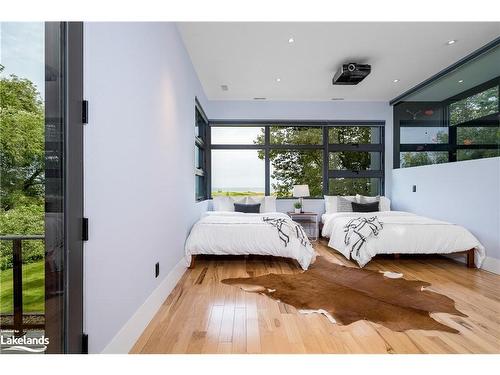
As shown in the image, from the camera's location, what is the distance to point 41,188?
1165mm

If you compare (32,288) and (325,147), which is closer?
(32,288)

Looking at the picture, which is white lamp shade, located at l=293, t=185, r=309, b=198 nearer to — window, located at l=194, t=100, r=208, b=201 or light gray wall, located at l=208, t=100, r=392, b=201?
light gray wall, located at l=208, t=100, r=392, b=201

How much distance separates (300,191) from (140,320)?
3.98 metres

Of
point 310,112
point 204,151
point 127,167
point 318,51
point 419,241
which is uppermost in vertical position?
point 318,51

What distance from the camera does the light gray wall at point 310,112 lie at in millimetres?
5723

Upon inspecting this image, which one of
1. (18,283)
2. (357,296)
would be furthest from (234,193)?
(18,283)

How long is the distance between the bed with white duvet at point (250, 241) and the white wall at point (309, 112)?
2169 mm

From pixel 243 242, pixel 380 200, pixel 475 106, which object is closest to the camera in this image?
pixel 243 242

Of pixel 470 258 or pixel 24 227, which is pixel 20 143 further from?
pixel 470 258

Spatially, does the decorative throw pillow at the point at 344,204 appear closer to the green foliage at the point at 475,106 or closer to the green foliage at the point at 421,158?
the green foliage at the point at 421,158

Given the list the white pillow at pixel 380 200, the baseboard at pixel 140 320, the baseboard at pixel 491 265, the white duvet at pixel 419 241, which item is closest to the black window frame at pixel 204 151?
the baseboard at pixel 140 320

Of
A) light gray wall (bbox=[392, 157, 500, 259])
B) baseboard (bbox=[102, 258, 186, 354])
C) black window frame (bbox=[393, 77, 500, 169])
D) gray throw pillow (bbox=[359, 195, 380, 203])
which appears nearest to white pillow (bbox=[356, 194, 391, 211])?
gray throw pillow (bbox=[359, 195, 380, 203])

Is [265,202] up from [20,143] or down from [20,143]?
down
